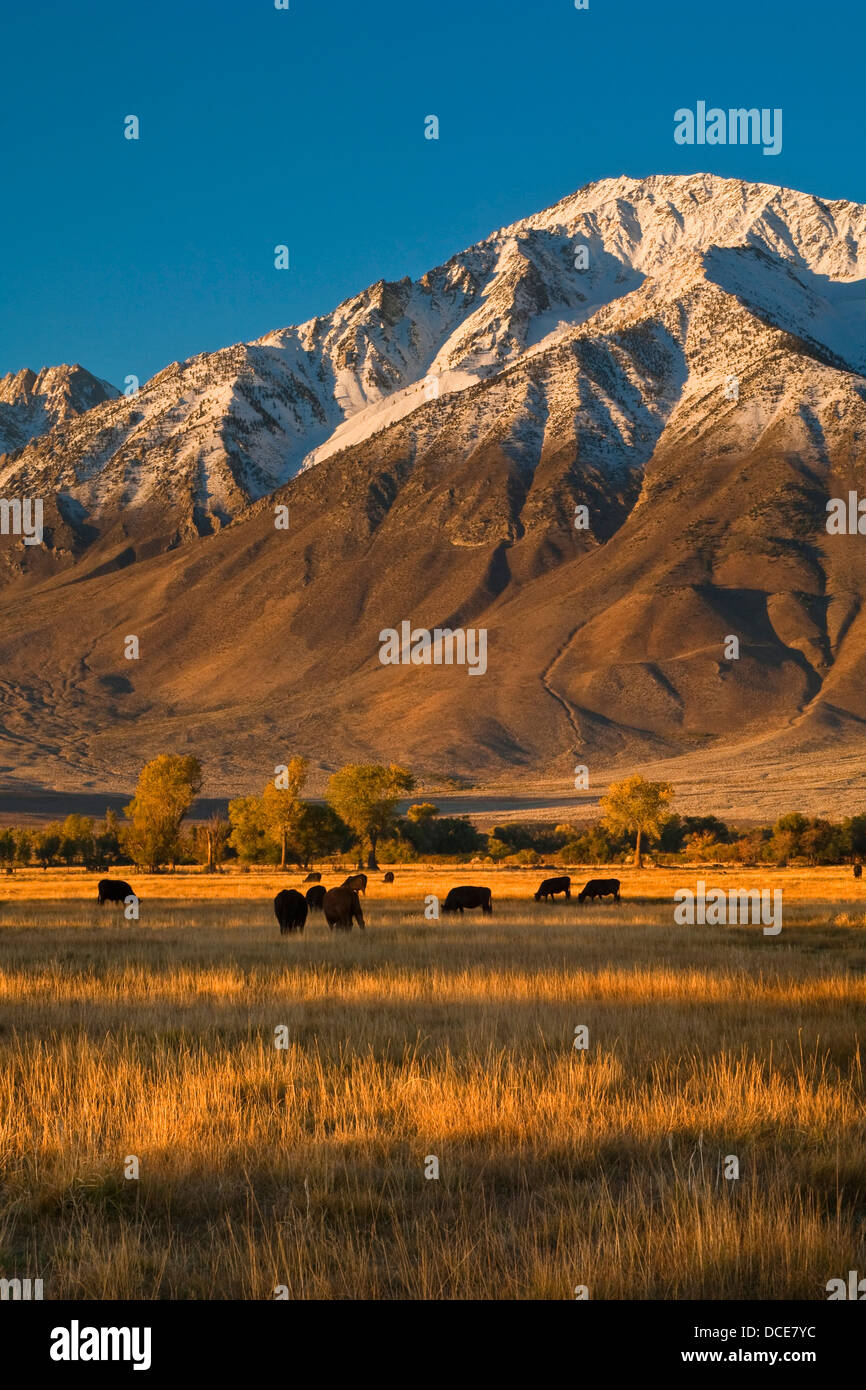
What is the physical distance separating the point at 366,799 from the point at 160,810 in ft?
48.2

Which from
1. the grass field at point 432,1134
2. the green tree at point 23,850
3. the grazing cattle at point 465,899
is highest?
the grass field at point 432,1134

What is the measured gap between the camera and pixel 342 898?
92.8 feet

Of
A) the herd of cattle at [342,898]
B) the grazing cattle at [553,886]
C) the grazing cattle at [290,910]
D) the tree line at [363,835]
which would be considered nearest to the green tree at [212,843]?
the tree line at [363,835]

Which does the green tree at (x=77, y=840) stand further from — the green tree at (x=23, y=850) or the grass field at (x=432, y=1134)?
the grass field at (x=432, y=1134)

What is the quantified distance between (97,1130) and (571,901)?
35.3 m

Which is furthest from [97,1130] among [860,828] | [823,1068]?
[860,828]

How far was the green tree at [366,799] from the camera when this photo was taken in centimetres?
8444

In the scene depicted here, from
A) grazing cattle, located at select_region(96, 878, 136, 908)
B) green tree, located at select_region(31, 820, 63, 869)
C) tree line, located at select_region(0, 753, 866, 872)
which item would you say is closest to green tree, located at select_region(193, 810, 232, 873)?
tree line, located at select_region(0, 753, 866, 872)

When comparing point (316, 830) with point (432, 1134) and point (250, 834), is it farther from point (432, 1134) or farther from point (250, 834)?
point (432, 1134)

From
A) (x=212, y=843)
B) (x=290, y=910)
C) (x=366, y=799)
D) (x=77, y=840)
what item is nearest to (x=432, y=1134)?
(x=290, y=910)

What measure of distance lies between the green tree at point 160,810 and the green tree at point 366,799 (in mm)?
10503

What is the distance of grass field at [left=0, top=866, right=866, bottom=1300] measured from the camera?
19.2ft

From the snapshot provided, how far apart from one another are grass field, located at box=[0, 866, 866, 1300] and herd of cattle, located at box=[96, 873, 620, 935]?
9.76 meters

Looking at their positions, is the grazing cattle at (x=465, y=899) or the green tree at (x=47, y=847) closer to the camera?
the grazing cattle at (x=465, y=899)
